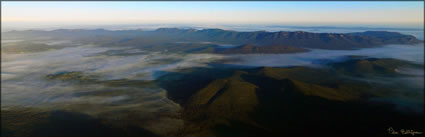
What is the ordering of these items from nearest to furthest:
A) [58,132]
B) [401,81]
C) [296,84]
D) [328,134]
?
[328,134], [58,132], [296,84], [401,81]

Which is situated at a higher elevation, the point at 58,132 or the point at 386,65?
the point at 386,65

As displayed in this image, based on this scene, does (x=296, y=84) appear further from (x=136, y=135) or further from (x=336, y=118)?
(x=136, y=135)

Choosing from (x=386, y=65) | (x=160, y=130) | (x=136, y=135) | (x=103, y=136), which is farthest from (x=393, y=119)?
(x=386, y=65)

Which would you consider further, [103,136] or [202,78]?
[202,78]

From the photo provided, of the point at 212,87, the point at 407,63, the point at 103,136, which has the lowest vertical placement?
the point at 103,136

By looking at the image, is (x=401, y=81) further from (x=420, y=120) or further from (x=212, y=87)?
(x=212, y=87)

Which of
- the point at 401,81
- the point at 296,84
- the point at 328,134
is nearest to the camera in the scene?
the point at 328,134

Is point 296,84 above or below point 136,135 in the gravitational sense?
above

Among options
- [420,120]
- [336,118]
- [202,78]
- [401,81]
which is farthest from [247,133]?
[401,81]

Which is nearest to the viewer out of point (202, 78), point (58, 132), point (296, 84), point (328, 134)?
point (328, 134)
